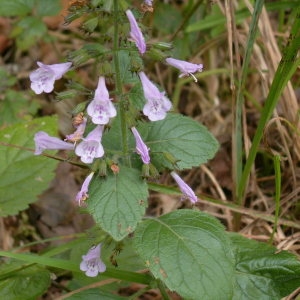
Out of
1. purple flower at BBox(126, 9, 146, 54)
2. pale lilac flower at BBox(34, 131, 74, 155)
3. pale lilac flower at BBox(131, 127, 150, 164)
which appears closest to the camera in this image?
purple flower at BBox(126, 9, 146, 54)

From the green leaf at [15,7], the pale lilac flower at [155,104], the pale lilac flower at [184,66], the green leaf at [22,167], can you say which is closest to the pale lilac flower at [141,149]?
the pale lilac flower at [155,104]

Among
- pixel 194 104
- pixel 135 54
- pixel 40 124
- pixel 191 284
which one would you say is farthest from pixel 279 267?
pixel 194 104

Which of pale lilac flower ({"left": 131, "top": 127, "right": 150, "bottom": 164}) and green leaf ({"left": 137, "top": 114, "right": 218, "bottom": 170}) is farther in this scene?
green leaf ({"left": 137, "top": 114, "right": 218, "bottom": 170})

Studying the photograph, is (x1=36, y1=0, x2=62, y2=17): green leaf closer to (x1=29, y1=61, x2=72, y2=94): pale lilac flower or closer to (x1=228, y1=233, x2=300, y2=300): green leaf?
(x1=29, y1=61, x2=72, y2=94): pale lilac flower

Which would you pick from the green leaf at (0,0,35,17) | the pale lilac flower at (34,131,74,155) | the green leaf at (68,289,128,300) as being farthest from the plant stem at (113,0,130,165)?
the green leaf at (0,0,35,17)

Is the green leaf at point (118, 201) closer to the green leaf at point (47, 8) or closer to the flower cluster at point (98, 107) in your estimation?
the flower cluster at point (98, 107)

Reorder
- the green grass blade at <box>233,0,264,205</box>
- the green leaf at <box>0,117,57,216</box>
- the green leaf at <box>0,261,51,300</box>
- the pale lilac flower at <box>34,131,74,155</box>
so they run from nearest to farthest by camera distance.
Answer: the pale lilac flower at <box>34,131,74,155</box> → the green leaf at <box>0,261,51,300</box> → the green grass blade at <box>233,0,264,205</box> → the green leaf at <box>0,117,57,216</box>

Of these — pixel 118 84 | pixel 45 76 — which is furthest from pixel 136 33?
pixel 45 76
